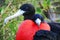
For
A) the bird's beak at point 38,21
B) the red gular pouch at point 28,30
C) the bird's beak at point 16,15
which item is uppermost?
the bird's beak at point 16,15

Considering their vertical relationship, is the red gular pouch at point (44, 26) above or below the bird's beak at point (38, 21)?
below

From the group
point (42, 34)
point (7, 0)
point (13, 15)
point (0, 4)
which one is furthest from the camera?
point (0, 4)

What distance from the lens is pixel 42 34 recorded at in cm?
310

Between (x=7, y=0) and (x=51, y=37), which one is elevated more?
(x=7, y=0)

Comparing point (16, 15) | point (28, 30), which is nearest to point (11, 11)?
point (16, 15)

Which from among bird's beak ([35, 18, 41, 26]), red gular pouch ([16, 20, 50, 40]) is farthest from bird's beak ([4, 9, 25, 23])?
bird's beak ([35, 18, 41, 26])

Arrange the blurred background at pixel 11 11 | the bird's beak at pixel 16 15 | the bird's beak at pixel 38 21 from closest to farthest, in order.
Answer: the bird's beak at pixel 38 21 → the bird's beak at pixel 16 15 → the blurred background at pixel 11 11

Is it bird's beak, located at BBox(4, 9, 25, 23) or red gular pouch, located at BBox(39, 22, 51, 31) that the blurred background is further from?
red gular pouch, located at BBox(39, 22, 51, 31)

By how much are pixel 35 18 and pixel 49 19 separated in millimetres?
894

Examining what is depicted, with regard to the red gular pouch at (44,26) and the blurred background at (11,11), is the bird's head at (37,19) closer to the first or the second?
the red gular pouch at (44,26)

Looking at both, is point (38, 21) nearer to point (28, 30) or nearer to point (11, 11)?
point (28, 30)

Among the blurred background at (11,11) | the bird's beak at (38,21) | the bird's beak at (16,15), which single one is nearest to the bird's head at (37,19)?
the bird's beak at (38,21)

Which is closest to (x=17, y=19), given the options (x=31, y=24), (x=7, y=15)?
(x=7, y=15)

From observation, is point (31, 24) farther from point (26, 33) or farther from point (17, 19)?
point (17, 19)
